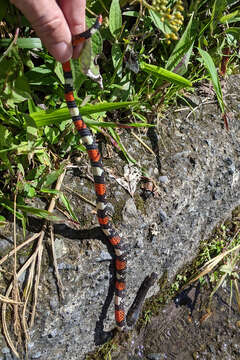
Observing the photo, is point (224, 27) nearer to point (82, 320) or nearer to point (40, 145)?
point (40, 145)

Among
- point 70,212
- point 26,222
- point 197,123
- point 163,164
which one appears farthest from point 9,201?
point 197,123

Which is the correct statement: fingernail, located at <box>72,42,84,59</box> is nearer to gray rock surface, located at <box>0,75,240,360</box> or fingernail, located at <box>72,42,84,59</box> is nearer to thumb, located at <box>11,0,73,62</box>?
thumb, located at <box>11,0,73,62</box>

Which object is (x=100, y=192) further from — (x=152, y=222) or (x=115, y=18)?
(x=115, y=18)

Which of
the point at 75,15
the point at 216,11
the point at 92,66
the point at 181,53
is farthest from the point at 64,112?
the point at 216,11

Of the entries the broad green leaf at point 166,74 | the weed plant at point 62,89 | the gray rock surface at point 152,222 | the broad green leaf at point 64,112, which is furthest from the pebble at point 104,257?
the broad green leaf at point 166,74

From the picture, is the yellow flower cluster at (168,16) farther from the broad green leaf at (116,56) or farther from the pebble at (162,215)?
the pebble at (162,215)

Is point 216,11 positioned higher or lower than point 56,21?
lower

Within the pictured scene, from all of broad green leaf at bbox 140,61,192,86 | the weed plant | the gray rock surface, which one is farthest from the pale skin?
the gray rock surface
